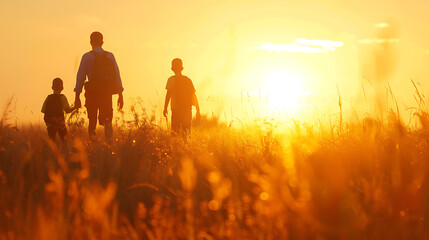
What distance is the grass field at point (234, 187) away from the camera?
352 cm

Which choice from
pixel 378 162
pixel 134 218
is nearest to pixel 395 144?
pixel 378 162

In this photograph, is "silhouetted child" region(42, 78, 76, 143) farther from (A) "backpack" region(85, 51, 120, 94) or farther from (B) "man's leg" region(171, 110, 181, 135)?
(B) "man's leg" region(171, 110, 181, 135)

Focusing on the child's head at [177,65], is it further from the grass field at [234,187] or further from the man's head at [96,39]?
the grass field at [234,187]

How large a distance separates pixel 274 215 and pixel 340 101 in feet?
10.6

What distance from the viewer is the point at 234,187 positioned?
15.5ft

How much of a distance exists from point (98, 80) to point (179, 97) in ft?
5.57

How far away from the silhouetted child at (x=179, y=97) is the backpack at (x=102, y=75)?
1.31 metres

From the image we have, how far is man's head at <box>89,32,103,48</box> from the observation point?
8.74 m

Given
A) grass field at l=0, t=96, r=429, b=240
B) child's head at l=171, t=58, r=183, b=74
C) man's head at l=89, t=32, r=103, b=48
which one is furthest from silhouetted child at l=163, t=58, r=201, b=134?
grass field at l=0, t=96, r=429, b=240

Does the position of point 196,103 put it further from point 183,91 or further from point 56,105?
point 56,105

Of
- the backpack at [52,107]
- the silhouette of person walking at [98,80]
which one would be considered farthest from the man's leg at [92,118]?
the backpack at [52,107]

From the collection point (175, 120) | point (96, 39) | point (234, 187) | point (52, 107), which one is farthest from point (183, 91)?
point (234, 187)

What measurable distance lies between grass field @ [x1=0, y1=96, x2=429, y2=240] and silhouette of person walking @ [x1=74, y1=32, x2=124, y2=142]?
75.0 inches

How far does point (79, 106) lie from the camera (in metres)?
8.47
